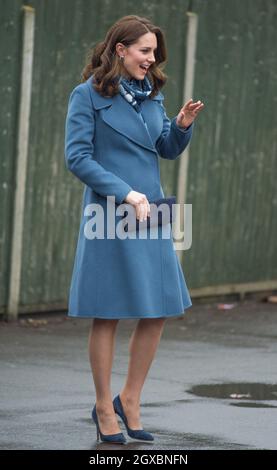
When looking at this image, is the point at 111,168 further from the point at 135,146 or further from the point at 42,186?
the point at 42,186

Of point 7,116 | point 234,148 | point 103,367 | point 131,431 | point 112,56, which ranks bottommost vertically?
point 131,431

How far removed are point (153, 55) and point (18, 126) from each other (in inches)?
164

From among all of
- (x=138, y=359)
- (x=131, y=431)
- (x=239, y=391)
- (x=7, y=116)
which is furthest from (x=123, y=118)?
(x=7, y=116)

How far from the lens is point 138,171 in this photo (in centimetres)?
633

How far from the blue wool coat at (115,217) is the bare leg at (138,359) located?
0.11 meters

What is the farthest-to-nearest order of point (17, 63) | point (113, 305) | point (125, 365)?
point (17, 63)
point (125, 365)
point (113, 305)

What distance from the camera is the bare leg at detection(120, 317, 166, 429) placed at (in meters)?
6.34

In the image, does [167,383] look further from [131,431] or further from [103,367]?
[103,367]

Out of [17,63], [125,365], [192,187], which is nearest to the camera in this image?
[125,365]

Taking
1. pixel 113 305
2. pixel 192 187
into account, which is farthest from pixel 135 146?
pixel 192 187

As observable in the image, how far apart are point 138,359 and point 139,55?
142 centimetres

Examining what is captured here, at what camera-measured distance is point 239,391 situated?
8.09 metres

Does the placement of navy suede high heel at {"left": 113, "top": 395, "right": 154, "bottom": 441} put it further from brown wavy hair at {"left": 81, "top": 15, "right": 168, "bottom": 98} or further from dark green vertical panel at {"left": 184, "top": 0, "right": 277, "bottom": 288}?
dark green vertical panel at {"left": 184, "top": 0, "right": 277, "bottom": 288}

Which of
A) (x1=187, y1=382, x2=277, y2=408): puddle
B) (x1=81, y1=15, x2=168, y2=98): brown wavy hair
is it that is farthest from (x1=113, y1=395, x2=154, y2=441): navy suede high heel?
(x1=81, y1=15, x2=168, y2=98): brown wavy hair
